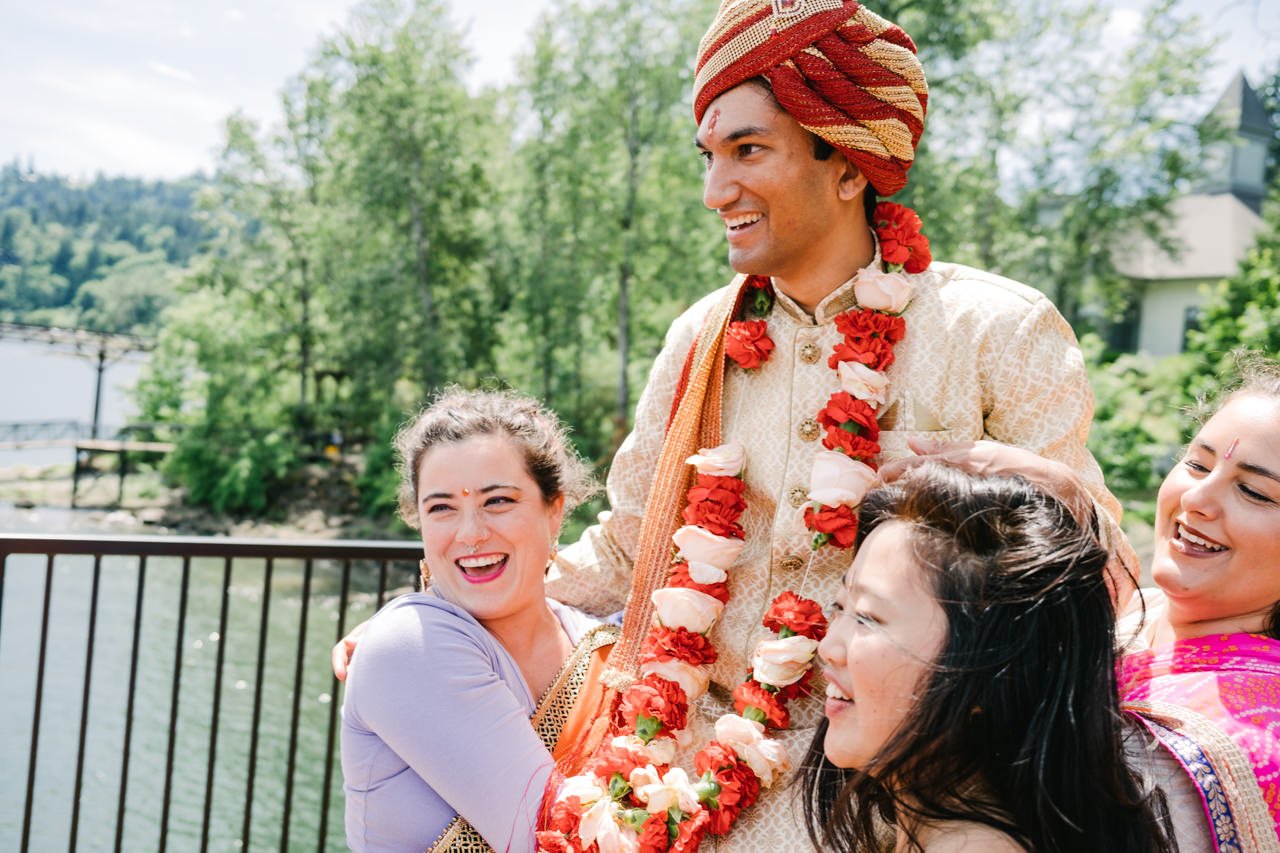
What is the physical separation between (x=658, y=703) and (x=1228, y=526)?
106cm

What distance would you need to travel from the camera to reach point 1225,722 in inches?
58.3

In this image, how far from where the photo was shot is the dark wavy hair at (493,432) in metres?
2.10

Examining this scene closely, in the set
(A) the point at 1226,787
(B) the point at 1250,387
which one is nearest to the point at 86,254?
(B) the point at 1250,387

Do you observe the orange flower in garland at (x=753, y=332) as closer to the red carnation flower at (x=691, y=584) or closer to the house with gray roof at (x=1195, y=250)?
the red carnation flower at (x=691, y=584)

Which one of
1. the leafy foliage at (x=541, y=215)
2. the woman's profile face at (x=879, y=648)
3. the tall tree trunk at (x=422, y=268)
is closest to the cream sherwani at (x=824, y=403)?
the woman's profile face at (x=879, y=648)

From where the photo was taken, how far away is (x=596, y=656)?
2.15 metres

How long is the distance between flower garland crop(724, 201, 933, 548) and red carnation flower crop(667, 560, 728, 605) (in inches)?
9.4

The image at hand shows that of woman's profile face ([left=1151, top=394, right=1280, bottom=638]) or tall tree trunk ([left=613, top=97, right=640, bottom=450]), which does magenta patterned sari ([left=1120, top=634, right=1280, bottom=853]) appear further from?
tall tree trunk ([left=613, top=97, right=640, bottom=450])

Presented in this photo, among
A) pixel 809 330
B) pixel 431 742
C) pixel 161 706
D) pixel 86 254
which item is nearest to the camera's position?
pixel 431 742

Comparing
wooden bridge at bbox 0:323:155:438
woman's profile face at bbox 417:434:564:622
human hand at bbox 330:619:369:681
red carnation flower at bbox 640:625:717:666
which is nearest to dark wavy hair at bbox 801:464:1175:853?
red carnation flower at bbox 640:625:717:666

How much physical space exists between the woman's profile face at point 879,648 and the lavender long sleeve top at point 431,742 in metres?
0.69

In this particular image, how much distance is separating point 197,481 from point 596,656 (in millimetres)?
23080

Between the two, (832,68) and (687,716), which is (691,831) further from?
(832,68)

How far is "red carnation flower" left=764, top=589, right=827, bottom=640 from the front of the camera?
184cm
